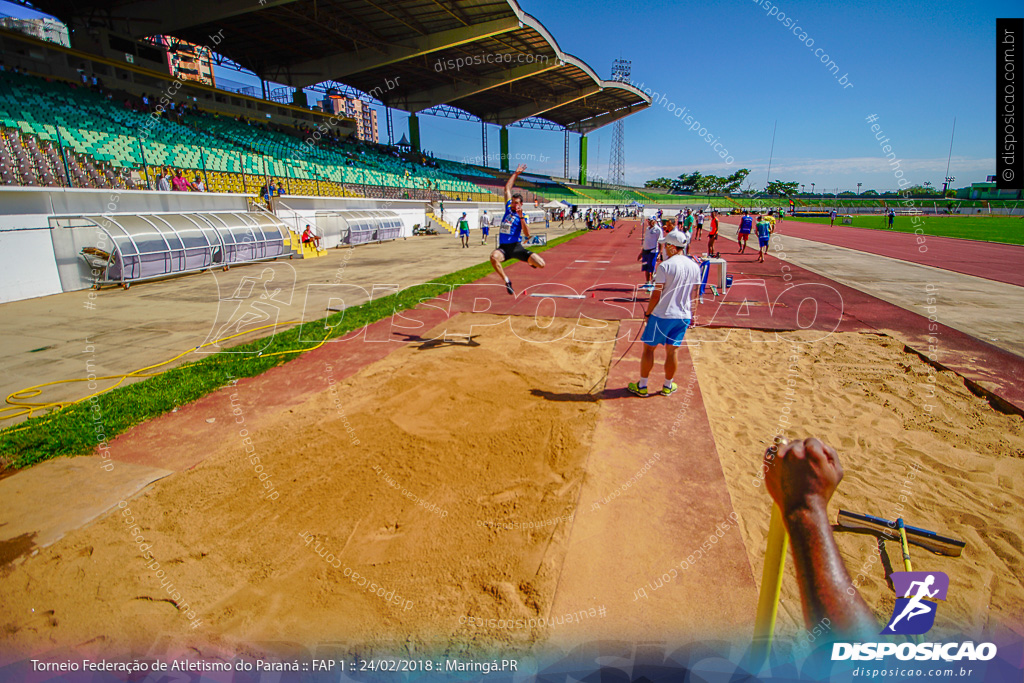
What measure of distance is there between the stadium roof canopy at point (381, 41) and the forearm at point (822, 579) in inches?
1460

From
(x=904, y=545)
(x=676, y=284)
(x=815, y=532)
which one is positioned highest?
(x=676, y=284)

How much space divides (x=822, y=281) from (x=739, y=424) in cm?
1410

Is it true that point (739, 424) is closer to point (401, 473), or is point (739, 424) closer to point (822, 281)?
point (401, 473)

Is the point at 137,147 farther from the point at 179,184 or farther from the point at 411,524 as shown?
the point at 411,524

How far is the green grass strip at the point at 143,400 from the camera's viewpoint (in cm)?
541

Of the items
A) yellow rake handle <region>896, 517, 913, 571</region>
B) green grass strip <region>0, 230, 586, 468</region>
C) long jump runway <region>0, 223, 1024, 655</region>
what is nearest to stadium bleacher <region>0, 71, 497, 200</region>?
green grass strip <region>0, 230, 586, 468</region>

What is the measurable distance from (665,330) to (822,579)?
527 cm

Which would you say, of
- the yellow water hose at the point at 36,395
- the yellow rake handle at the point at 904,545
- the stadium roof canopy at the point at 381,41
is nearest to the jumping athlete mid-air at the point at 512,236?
the yellow water hose at the point at 36,395

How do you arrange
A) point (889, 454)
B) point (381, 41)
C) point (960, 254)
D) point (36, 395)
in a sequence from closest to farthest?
1. point (889, 454)
2. point (36, 395)
3. point (960, 254)
4. point (381, 41)

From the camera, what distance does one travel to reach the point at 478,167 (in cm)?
7156

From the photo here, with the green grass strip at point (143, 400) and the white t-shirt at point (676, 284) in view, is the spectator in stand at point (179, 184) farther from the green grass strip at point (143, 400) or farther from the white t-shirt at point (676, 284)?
the white t-shirt at point (676, 284)

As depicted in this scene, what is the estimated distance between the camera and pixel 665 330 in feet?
21.0

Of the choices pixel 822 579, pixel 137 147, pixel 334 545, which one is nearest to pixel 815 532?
pixel 822 579

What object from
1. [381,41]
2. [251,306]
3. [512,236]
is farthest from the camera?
[381,41]
